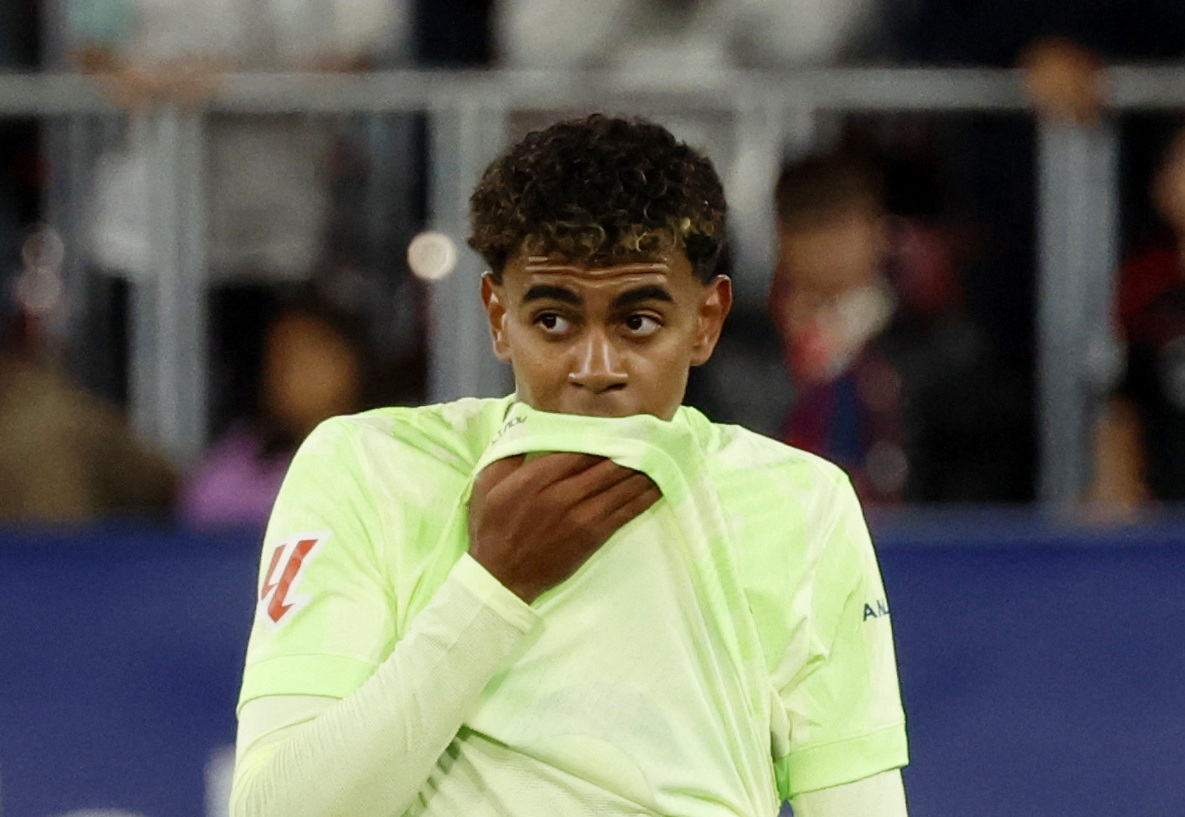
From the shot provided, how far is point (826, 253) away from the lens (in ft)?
16.3

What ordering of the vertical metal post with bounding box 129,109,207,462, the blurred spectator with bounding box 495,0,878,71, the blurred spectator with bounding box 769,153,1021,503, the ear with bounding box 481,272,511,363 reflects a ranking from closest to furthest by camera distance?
1. the ear with bounding box 481,272,511,363
2. the blurred spectator with bounding box 769,153,1021,503
3. the vertical metal post with bounding box 129,109,207,462
4. the blurred spectator with bounding box 495,0,878,71

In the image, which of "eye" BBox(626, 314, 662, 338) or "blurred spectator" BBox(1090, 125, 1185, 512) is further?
"blurred spectator" BBox(1090, 125, 1185, 512)

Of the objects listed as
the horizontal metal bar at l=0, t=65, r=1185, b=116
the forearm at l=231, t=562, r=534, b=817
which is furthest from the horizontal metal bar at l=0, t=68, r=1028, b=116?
the forearm at l=231, t=562, r=534, b=817

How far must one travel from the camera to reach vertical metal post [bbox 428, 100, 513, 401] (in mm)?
5008

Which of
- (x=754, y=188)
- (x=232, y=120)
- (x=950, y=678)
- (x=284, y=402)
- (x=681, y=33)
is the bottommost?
(x=950, y=678)

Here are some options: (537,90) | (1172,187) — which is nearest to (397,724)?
(537,90)

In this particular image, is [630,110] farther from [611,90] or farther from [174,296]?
[174,296]

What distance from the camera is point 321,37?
5418mm

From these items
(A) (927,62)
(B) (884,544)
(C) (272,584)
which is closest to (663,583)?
(C) (272,584)

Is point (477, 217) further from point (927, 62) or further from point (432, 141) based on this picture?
point (927, 62)

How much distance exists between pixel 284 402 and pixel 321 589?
10.2 feet

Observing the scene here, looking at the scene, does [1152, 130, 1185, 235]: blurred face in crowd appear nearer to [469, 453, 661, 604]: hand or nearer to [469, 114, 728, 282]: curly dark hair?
[469, 114, 728, 282]: curly dark hair

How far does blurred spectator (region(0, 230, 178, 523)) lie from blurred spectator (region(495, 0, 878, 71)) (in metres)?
1.44

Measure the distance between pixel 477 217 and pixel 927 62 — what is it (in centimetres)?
337
